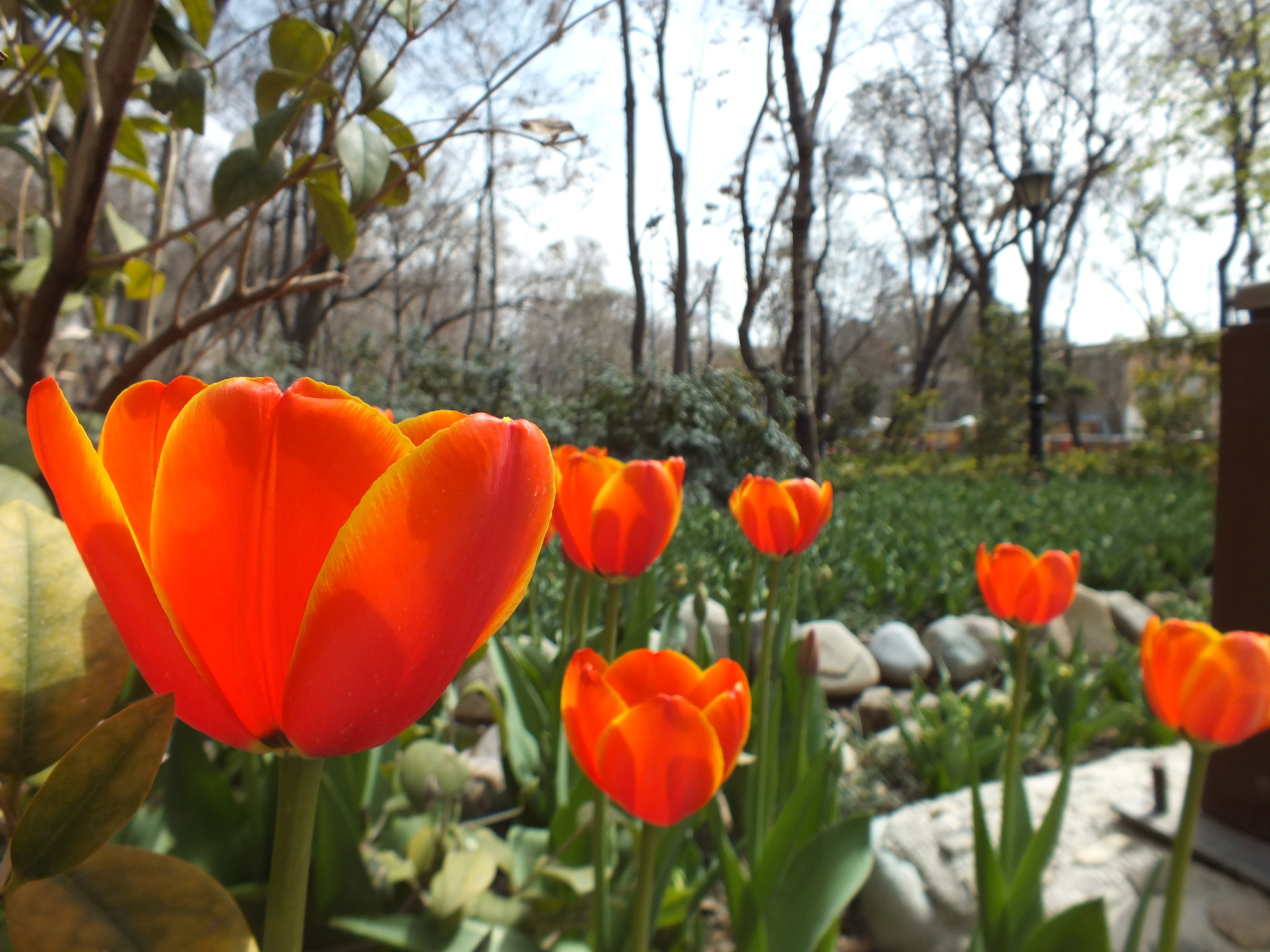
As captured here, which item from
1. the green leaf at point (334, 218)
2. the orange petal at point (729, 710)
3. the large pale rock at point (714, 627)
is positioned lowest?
the large pale rock at point (714, 627)

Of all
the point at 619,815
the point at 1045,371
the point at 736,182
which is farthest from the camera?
the point at 1045,371

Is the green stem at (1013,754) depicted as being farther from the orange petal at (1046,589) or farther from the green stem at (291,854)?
the green stem at (291,854)

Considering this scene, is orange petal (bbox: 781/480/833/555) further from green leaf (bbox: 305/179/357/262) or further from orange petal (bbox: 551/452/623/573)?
green leaf (bbox: 305/179/357/262)

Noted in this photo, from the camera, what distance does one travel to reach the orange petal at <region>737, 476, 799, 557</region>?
3.90 feet

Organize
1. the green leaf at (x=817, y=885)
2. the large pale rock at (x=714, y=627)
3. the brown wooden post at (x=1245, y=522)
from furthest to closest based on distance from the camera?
the large pale rock at (x=714, y=627), the brown wooden post at (x=1245, y=522), the green leaf at (x=817, y=885)

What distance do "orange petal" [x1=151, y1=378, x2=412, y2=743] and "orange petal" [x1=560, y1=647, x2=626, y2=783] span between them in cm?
28

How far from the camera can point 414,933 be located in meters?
0.78

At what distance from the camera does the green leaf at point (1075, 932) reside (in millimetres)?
885

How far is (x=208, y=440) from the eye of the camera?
0.27 m

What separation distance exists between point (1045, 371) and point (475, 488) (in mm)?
23542

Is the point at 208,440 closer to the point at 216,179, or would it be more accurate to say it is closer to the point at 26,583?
the point at 26,583

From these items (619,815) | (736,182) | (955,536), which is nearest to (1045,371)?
(736,182)

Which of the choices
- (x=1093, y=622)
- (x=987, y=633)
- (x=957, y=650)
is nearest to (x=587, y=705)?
(x=957, y=650)

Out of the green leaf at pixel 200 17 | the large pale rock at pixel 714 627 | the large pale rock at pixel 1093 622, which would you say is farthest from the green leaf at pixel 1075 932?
the large pale rock at pixel 1093 622
